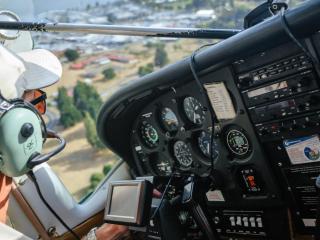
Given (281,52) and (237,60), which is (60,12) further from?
(281,52)

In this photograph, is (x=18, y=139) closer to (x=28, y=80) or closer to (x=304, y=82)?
(x=28, y=80)

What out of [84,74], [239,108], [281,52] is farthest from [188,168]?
[84,74]

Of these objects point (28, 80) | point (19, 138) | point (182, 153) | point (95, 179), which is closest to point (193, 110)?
point (182, 153)

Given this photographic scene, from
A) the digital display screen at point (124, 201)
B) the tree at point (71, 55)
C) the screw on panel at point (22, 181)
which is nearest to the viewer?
the digital display screen at point (124, 201)

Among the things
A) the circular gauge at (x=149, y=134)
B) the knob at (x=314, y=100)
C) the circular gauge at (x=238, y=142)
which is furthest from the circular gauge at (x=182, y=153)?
the knob at (x=314, y=100)

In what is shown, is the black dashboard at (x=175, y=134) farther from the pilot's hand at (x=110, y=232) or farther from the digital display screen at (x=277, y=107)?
the pilot's hand at (x=110, y=232)

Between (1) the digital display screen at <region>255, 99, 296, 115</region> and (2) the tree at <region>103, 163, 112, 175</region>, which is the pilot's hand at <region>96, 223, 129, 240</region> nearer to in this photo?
(1) the digital display screen at <region>255, 99, 296, 115</region>
